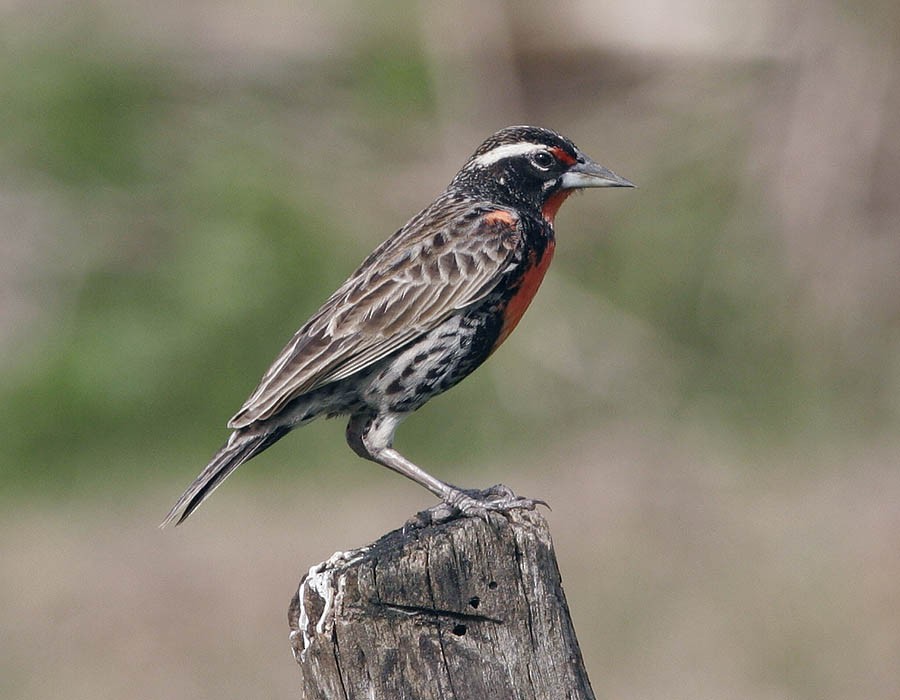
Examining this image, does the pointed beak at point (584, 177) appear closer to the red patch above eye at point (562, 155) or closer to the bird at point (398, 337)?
the red patch above eye at point (562, 155)

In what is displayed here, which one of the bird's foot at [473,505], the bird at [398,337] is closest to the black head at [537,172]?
the bird at [398,337]

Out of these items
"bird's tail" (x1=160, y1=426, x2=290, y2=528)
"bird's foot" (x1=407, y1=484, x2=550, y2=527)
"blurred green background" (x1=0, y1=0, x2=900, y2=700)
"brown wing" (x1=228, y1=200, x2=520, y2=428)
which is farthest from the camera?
"blurred green background" (x1=0, y1=0, x2=900, y2=700)

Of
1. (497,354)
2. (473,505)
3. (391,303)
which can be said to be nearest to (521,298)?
(391,303)

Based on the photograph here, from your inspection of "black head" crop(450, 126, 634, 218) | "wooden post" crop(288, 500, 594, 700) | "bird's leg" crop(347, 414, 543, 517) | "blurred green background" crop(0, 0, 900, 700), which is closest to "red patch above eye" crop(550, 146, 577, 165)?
"black head" crop(450, 126, 634, 218)

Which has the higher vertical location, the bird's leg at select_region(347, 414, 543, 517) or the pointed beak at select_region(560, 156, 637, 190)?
the pointed beak at select_region(560, 156, 637, 190)

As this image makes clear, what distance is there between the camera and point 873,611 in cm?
994

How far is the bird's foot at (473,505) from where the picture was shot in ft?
19.2

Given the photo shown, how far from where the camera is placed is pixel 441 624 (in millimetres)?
4984

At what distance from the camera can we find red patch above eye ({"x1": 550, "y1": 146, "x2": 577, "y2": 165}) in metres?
7.71

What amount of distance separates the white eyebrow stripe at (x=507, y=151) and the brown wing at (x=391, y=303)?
428 mm

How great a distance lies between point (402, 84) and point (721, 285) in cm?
328

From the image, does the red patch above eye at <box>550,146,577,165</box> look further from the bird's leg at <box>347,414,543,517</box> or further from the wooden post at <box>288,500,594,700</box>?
the wooden post at <box>288,500,594,700</box>

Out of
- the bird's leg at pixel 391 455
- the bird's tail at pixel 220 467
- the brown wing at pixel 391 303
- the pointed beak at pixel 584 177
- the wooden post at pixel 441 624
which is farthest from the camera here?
the pointed beak at pixel 584 177

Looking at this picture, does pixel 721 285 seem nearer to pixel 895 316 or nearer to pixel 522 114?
pixel 895 316
